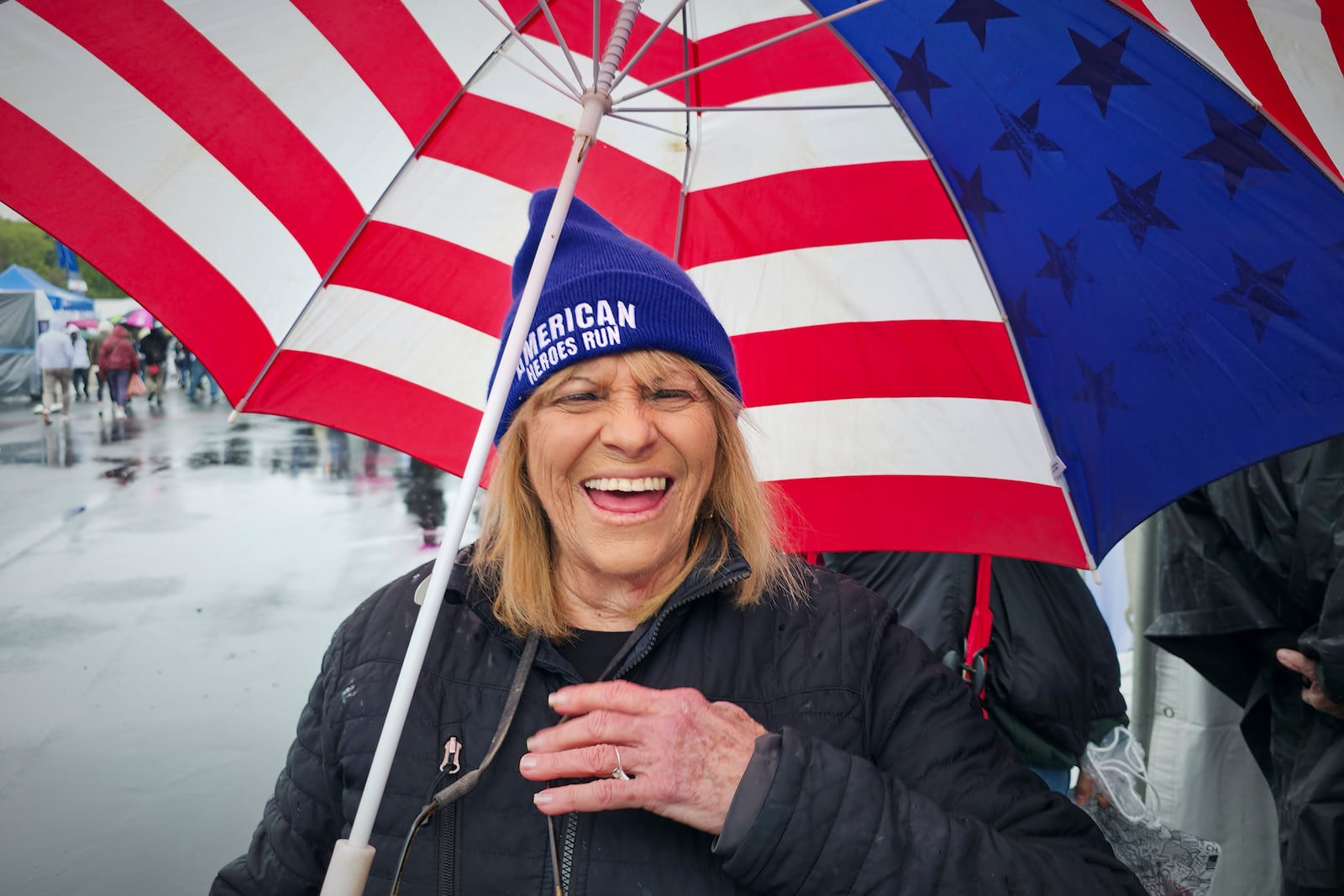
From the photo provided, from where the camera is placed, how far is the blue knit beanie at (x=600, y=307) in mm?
1719

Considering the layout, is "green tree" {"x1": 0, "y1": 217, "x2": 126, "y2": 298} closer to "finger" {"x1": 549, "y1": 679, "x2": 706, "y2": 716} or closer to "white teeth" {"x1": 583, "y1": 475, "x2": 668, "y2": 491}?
"white teeth" {"x1": 583, "y1": 475, "x2": 668, "y2": 491}

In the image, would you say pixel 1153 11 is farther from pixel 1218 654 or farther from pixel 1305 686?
pixel 1218 654

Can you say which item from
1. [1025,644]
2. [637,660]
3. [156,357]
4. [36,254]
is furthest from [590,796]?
[36,254]

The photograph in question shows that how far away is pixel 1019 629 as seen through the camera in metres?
3.00

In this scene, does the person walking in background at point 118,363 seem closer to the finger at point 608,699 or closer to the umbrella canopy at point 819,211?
the umbrella canopy at point 819,211

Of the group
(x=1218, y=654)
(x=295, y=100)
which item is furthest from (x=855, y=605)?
(x=1218, y=654)

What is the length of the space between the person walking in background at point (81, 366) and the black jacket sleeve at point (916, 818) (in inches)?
927

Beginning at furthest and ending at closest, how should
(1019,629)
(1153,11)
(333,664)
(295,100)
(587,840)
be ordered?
(1019,629), (295,100), (333,664), (1153,11), (587,840)

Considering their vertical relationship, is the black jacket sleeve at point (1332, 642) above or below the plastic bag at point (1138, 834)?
above

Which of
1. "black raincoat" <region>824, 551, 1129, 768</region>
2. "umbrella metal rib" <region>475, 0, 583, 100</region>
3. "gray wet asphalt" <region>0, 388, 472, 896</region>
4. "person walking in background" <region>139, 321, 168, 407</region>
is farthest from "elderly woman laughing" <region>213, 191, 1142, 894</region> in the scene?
"person walking in background" <region>139, 321, 168, 407</region>

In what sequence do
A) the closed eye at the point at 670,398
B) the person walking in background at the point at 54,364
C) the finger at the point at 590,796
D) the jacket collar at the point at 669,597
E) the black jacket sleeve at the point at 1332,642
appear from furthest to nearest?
the person walking in background at the point at 54,364 → the black jacket sleeve at the point at 1332,642 → the closed eye at the point at 670,398 → the jacket collar at the point at 669,597 → the finger at the point at 590,796

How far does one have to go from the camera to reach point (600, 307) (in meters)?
1.72

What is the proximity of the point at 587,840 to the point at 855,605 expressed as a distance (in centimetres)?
57

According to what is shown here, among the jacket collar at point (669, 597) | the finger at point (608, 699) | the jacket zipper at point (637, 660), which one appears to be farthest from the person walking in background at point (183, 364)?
the finger at point (608, 699)
